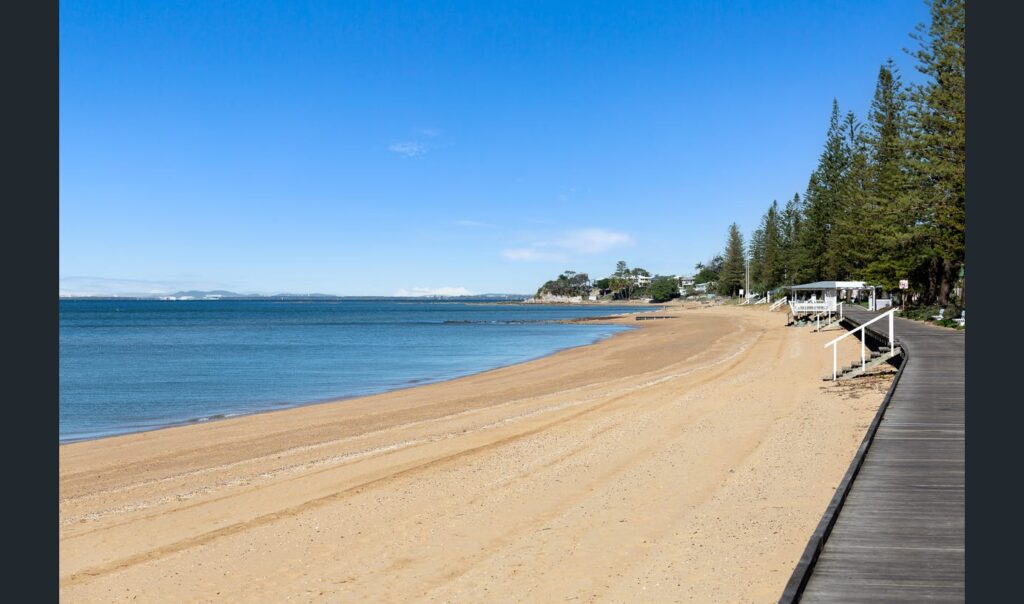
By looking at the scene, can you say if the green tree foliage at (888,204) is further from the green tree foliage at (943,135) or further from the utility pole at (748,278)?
the utility pole at (748,278)

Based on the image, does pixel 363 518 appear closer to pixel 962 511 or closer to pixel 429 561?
pixel 429 561

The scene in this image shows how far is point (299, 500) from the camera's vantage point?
817 centimetres

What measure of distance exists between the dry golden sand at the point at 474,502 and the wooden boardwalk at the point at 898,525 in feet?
2.18

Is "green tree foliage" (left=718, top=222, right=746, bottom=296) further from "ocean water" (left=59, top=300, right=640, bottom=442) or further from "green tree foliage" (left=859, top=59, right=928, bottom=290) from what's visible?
"ocean water" (left=59, top=300, right=640, bottom=442)

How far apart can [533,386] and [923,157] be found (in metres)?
21.5

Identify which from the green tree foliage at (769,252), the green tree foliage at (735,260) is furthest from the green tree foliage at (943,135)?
the green tree foliage at (735,260)

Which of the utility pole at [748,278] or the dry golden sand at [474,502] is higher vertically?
the utility pole at [748,278]

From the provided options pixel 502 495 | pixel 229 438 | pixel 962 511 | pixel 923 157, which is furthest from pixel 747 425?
pixel 923 157

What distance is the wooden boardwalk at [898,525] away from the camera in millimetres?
4152

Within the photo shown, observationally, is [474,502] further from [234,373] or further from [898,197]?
[898,197]

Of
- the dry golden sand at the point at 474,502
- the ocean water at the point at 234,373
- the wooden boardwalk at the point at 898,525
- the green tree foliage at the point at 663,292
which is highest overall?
the green tree foliage at the point at 663,292

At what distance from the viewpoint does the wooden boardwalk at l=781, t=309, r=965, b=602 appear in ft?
13.6

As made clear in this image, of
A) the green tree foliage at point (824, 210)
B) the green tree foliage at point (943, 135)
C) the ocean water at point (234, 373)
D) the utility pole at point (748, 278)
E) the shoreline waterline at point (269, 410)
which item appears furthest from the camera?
the utility pole at point (748, 278)

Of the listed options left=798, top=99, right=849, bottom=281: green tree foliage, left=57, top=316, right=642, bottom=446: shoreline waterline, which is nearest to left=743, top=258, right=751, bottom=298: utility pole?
left=798, top=99, right=849, bottom=281: green tree foliage
